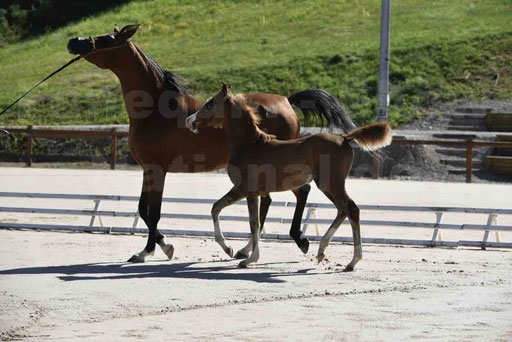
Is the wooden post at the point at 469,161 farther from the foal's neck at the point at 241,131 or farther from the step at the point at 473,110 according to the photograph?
the foal's neck at the point at 241,131

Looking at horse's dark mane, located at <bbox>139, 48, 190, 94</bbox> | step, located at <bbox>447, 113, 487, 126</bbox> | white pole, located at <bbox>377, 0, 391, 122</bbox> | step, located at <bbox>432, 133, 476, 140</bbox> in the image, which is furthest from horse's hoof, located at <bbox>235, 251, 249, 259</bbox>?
step, located at <bbox>447, 113, 487, 126</bbox>

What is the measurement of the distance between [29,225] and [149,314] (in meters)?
6.62

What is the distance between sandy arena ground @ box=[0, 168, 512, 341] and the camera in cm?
675

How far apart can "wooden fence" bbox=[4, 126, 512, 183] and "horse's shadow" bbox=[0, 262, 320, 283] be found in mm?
15260

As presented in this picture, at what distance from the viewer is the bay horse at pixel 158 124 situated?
420 inches

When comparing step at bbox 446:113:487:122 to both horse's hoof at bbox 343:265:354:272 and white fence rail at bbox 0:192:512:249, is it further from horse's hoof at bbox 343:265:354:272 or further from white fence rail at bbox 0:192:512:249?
horse's hoof at bbox 343:265:354:272

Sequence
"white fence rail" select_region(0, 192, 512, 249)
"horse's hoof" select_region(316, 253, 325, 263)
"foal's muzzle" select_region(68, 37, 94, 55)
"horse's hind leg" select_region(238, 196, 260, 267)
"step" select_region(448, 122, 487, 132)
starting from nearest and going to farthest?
"horse's hoof" select_region(316, 253, 325, 263) → "horse's hind leg" select_region(238, 196, 260, 267) → "foal's muzzle" select_region(68, 37, 94, 55) → "white fence rail" select_region(0, 192, 512, 249) → "step" select_region(448, 122, 487, 132)

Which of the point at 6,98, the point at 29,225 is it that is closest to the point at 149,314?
the point at 29,225

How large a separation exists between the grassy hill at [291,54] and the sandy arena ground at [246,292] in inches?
801

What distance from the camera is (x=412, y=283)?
358 inches

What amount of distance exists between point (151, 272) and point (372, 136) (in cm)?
292

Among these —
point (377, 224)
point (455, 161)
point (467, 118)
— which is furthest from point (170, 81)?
point (467, 118)

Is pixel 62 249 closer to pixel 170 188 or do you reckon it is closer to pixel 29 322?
pixel 29 322

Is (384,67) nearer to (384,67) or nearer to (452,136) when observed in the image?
(384,67)
